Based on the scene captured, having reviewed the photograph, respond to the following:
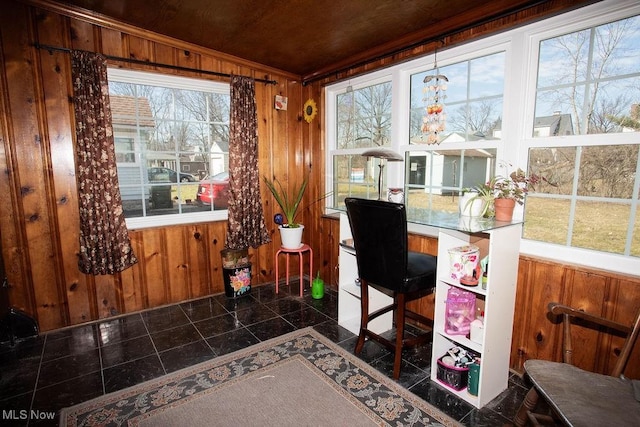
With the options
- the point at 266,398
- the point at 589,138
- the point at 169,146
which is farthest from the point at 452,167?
the point at 169,146

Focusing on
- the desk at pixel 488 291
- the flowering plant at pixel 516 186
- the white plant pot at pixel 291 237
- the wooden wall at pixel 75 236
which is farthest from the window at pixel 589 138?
the white plant pot at pixel 291 237

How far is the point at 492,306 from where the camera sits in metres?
1.72

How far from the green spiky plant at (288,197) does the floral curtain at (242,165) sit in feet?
0.67

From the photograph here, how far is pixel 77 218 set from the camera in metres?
2.54

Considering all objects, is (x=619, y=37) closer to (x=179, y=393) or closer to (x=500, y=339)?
(x=500, y=339)

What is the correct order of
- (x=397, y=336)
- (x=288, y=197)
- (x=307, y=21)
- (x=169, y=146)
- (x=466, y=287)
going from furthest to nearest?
1. (x=288, y=197)
2. (x=169, y=146)
3. (x=307, y=21)
4. (x=397, y=336)
5. (x=466, y=287)

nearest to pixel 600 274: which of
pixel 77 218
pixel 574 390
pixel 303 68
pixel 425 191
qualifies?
pixel 574 390

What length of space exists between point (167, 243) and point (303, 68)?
2166 mm

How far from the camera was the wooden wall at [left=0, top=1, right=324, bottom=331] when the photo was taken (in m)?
2.27

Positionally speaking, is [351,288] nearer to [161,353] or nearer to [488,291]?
[488,291]

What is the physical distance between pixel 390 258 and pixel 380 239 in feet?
0.40

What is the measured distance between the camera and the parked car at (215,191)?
3.22 m

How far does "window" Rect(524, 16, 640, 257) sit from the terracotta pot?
0.28m

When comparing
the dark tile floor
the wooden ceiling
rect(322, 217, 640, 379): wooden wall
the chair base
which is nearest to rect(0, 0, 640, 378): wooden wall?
rect(322, 217, 640, 379): wooden wall
